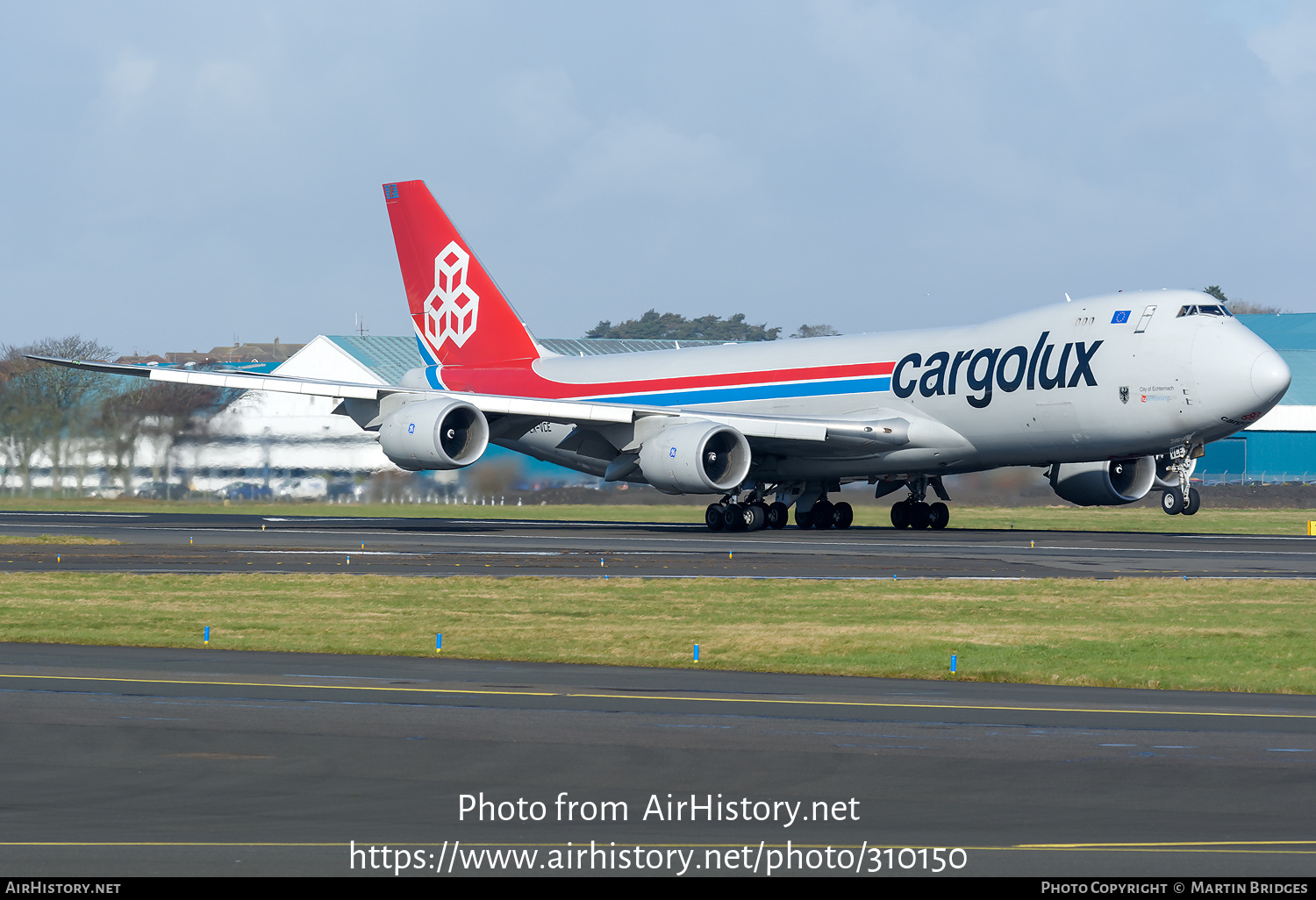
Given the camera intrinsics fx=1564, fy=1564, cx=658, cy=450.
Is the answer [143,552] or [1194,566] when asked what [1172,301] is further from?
[143,552]

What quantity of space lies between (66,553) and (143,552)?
1620 mm

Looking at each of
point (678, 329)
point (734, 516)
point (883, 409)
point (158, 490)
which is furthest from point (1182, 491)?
point (678, 329)

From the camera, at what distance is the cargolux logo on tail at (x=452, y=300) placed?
52188mm

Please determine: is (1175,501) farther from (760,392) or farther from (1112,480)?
(760,392)

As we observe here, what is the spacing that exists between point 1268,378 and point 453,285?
26.8 meters

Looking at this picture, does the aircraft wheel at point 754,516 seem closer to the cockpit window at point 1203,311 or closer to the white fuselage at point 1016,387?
the white fuselage at point 1016,387

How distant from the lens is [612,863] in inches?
310

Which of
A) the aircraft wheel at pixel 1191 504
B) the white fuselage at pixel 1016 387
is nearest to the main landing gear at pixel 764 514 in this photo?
the white fuselage at pixel 1016 387

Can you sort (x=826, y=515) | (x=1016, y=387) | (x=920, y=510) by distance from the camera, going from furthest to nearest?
(x=826, y=515) < (x=920, y=510) < (x=1016, y=387)

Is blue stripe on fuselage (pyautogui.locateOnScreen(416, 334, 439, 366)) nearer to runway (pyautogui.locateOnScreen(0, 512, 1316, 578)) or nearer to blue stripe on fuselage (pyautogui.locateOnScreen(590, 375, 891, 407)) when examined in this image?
blue stripe on fuselage (pyautogui.locateOnScreen(590, 375, 891, 407))

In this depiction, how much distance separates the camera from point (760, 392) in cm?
4612

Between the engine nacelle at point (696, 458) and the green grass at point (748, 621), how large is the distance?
44.3 feet

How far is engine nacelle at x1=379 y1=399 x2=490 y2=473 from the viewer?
134ft

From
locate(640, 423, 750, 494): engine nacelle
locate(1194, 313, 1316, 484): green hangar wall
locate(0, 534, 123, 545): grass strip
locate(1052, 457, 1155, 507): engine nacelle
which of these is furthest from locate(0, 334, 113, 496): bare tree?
locate(1194, 313, 1316, 484): green hangar wall
